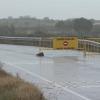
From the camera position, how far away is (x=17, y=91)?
13.5 meters

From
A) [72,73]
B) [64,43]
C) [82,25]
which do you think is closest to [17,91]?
[72,73]

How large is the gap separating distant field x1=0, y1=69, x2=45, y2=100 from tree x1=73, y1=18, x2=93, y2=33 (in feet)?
137

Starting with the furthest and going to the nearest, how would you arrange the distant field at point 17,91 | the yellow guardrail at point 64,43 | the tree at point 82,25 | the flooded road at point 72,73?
1. the tree at point 82,25
2. the yellow guardrail at point 64,43
3. the flooded road at point 72,73
4. the distant field at point 17,91

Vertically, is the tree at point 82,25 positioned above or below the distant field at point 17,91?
above

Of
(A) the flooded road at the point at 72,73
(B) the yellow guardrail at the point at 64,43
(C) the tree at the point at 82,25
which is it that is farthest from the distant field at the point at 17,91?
(C) the tree at the point at 82,25

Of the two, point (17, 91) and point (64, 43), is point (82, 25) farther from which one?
point (17, 91)

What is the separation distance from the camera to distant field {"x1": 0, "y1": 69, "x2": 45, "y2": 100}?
12.8 metres

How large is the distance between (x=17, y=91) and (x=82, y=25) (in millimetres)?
45551

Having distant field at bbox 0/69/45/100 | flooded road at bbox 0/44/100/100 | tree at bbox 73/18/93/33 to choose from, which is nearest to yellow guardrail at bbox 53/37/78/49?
flooded road at bbox 0/44/100/100

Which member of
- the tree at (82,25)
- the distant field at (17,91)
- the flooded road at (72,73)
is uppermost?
the tree at (82,25)

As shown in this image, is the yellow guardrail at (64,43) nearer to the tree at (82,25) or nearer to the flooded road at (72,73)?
the flooded road at (72,73)

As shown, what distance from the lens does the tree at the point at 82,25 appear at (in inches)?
2245

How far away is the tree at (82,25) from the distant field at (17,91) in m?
41.6

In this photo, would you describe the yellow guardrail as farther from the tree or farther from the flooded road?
the tree
